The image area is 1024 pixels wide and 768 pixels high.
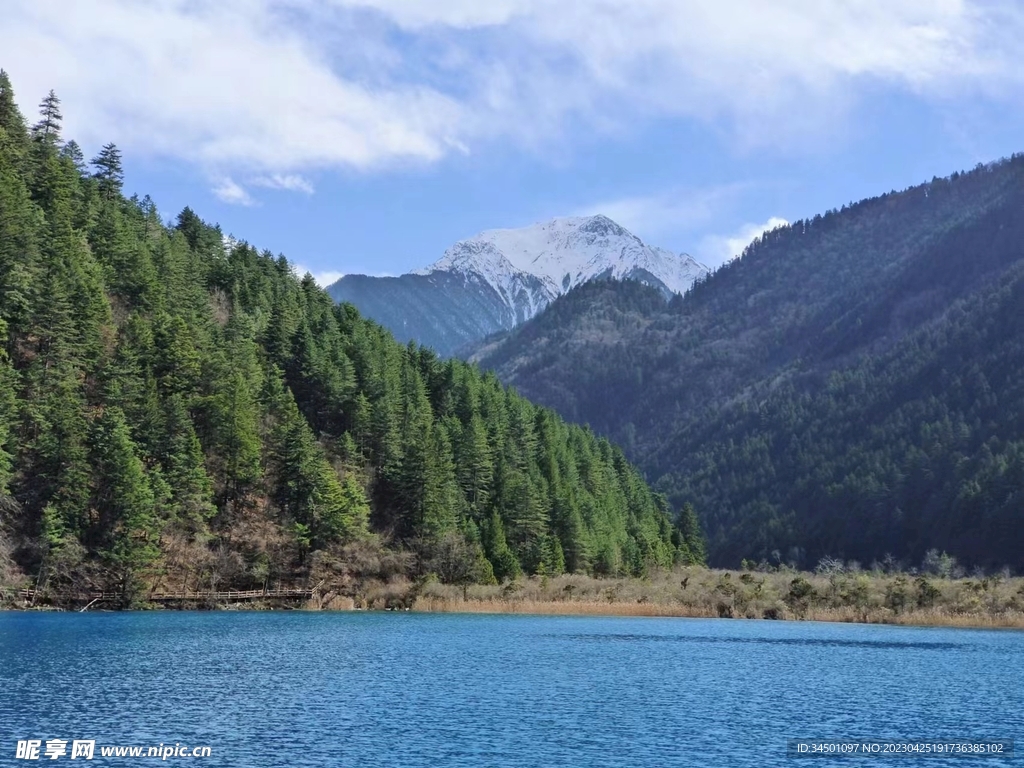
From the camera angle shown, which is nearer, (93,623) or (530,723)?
(530,723)

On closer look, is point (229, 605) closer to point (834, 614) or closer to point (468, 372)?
point (834, 614)

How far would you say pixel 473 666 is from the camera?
59062 millimetres

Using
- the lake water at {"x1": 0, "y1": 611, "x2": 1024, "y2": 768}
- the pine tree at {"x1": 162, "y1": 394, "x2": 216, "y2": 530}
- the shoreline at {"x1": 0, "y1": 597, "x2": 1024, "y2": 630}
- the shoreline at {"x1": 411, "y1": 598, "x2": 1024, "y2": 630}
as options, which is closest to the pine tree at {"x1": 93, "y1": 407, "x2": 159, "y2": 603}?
the shoreline at {"x1": 0, "y1": 597, "x2": 1024, "y2": 630}

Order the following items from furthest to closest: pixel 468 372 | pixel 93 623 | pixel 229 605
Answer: pixel 468 372 < pixel 229 605 < pixel 93 623

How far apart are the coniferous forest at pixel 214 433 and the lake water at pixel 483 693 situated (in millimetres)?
23629

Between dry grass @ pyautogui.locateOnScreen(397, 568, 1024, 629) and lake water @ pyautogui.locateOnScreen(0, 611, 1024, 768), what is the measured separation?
20416 millimetres

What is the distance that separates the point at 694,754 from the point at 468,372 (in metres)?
140

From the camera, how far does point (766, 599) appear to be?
4333 inches

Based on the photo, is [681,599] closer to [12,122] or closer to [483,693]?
[483,693]

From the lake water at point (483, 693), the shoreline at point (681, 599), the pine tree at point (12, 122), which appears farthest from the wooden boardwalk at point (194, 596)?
the pine tree at point (12, 122)

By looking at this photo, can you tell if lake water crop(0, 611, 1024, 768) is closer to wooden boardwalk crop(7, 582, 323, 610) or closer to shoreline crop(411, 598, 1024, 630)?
wooden boardwalk crop(7, 582, 323, 610)

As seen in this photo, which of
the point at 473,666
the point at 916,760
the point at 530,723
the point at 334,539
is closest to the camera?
the point at 916,760

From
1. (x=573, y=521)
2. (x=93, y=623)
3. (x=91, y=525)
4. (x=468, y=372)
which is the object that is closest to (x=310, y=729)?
(x=93, y=623)

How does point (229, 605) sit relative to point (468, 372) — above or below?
below
